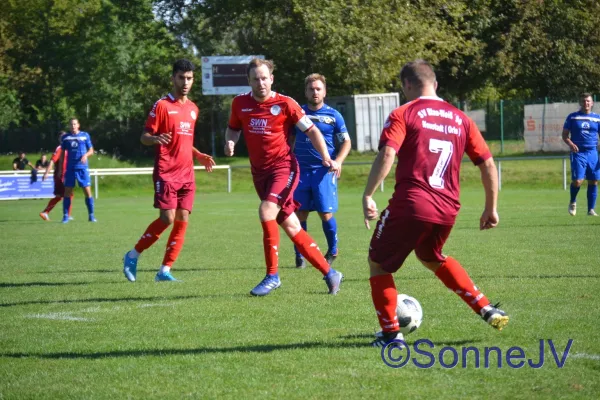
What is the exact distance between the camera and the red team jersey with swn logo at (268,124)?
27.2ft

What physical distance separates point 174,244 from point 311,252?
1.97 metres

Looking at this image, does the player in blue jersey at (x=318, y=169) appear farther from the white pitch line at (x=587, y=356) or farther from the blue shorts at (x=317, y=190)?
the white pitch line at (x=587, y=356)

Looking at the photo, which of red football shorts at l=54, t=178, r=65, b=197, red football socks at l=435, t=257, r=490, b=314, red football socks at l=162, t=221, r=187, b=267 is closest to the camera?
red football socks at l=435, t=257, r=490, b=314

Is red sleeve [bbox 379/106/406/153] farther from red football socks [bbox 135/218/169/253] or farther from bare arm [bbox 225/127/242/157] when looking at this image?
red football socks [bbox 135/218/169/253]

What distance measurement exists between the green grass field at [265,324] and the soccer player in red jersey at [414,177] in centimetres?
55

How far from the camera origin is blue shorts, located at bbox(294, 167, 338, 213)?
10.5 meters

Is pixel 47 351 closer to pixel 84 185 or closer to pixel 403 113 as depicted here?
pixel 403 113

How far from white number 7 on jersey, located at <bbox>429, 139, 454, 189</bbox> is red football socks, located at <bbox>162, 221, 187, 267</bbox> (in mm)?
4435

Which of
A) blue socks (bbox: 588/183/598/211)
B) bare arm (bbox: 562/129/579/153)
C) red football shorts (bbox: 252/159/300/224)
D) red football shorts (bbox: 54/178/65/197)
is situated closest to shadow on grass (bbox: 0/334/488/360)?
red football shorts (bbox: 252/159/300/224)

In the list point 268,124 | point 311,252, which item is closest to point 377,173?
point 311,252

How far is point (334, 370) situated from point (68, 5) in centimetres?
5933

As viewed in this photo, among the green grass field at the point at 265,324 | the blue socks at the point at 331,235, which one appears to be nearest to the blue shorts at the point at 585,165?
the green grass field at the point at 265,324

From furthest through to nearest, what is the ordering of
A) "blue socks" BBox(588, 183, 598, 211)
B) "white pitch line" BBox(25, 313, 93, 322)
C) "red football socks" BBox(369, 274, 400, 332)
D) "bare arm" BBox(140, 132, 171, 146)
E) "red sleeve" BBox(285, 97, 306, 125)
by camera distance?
1. "blue socks" BBox(588, 183, 598, 211)
2. "bare arm" BBox(140, 132, 171, 146)
3. "red sleeve" BBox(285, 97, 306, 125)
4. "white pitch line" BBox(25, 313, 93, 322)
5. "red football socks" BBox(369, 274, 400, 332)

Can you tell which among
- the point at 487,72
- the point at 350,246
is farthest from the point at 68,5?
the point at 350,246
